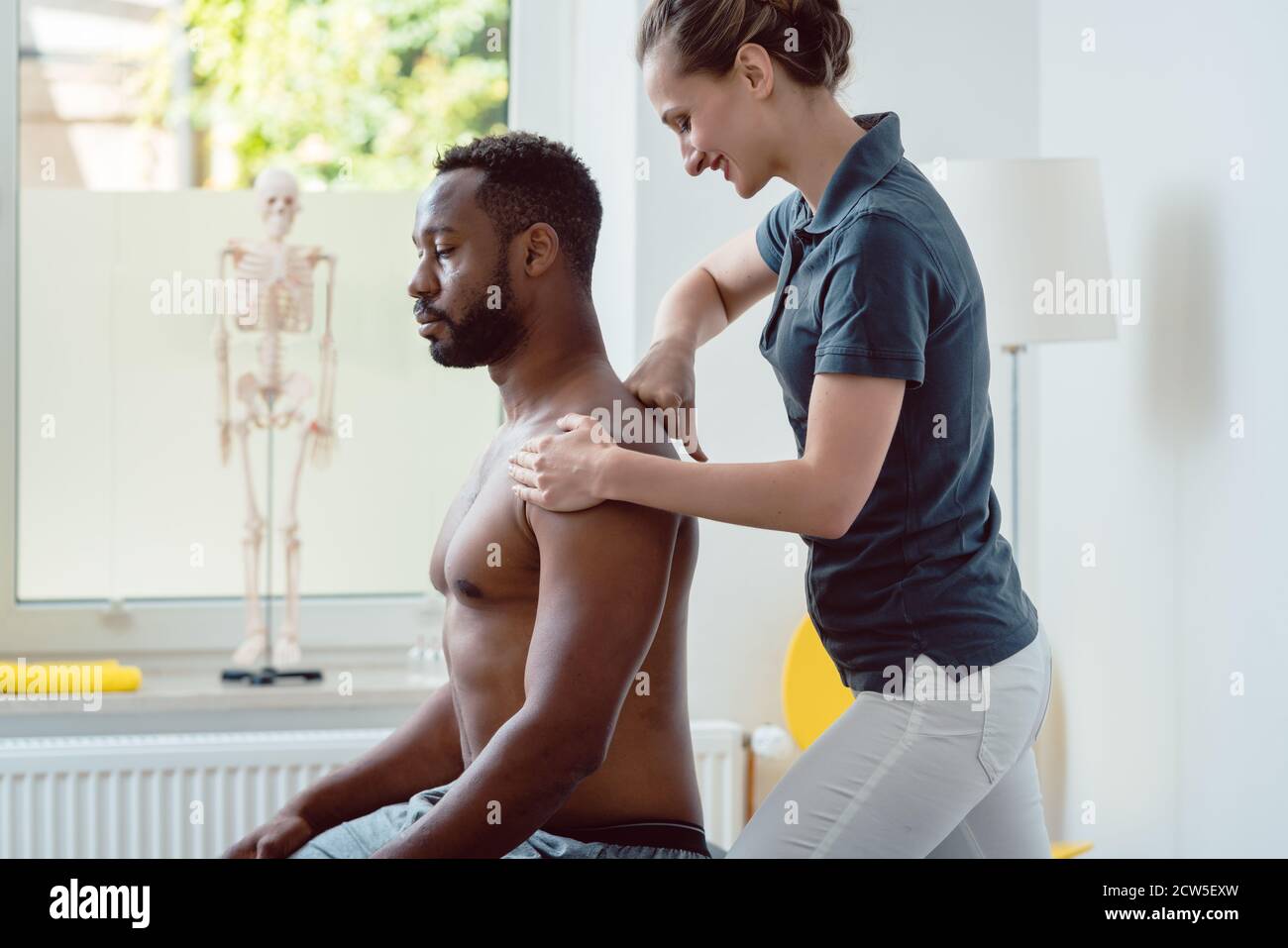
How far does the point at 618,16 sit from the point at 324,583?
116cm

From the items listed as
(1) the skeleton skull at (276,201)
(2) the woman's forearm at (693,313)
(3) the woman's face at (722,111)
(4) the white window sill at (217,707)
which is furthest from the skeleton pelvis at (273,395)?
(3) the woman's face at (722,111)

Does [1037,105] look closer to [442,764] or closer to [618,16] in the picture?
[618,16]

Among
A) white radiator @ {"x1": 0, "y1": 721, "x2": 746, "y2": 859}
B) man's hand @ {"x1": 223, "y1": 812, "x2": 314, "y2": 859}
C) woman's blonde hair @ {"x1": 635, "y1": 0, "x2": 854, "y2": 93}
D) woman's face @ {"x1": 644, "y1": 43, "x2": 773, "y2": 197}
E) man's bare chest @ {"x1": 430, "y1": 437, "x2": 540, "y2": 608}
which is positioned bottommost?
white radiator @ {"x1": 0, "y1": 721, "x2": 746, "y2": 859}

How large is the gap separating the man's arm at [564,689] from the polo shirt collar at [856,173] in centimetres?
31

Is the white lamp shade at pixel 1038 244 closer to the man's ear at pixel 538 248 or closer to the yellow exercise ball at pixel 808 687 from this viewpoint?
the yellow exercise ball at pixel 808 687

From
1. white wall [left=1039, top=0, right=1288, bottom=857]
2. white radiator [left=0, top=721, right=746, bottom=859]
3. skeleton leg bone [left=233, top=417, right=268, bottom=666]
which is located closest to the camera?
white wall [left=1039, top=0, right=1288, bottom=857]

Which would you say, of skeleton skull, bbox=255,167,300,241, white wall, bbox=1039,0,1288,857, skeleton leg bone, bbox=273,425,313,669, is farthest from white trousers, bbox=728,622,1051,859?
skeleton skull, bbox=255,167,300,241

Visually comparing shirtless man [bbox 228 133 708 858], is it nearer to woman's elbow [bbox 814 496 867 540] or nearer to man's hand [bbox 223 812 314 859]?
man's hand [bbox 223 812 314 859]

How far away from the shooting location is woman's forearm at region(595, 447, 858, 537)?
114 cm

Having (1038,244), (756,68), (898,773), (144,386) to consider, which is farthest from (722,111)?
(144,386)

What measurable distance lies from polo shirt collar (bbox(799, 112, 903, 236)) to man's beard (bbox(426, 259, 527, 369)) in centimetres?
31
